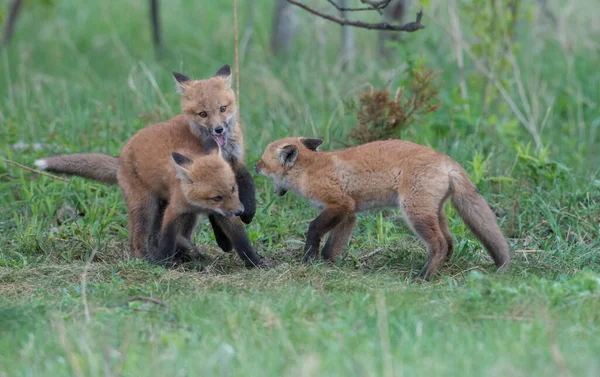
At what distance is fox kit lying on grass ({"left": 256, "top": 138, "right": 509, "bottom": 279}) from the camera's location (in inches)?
246

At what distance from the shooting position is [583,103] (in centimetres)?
1185

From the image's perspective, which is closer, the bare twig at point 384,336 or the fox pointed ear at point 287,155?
the bare twig at point 384,336

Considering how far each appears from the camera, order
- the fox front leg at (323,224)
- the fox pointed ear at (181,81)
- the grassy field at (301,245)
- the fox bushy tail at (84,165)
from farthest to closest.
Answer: the fox pointed ear at (181,81)
the fox bushy tail at (84,165)
the fox front leg at (323,224)
the grassy field at (301,245)

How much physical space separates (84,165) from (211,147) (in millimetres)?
1282

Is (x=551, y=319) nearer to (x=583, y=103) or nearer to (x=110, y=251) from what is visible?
(x=110, y=251)

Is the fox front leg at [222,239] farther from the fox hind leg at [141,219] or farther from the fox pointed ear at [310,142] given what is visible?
the fox pointed ear at [310,142]

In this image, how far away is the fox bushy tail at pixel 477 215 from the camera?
20.8 feet

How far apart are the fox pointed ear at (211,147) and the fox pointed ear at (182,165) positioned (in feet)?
0.91

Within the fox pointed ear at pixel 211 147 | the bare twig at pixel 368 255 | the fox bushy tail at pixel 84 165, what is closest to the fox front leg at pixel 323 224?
the bare twig at pixel 368 255

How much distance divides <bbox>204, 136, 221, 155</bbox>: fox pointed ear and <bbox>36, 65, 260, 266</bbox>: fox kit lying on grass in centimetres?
1

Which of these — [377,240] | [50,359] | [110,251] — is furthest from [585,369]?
[110,251]

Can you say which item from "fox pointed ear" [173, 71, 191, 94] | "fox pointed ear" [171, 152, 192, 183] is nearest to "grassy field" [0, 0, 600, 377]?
"fox pointed ear" [171, 152, 192, 183]

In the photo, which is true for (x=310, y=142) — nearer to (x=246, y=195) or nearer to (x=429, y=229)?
(x=246, y=195)

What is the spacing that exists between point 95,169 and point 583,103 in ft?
24.0
